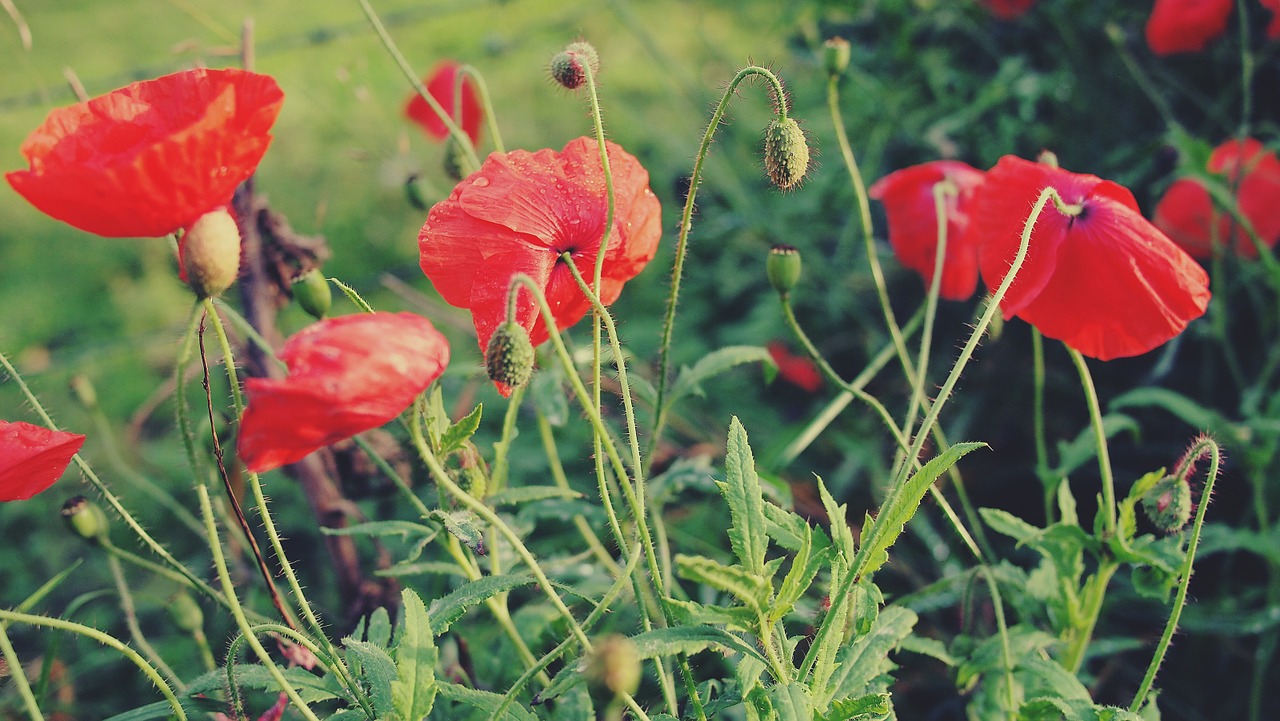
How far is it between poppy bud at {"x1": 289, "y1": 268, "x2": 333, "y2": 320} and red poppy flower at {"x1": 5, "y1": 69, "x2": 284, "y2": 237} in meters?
0.21

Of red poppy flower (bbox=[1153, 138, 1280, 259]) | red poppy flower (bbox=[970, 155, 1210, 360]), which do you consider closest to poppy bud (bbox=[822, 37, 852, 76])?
red poppy flower (bbox=[970, 155, 1210, 360])

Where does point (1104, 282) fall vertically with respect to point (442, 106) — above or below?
above

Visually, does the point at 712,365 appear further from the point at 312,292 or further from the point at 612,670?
the point at 612,670

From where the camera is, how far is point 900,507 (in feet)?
2.69

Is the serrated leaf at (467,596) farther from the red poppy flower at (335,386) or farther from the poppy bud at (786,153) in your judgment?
the poppy bud at (786,153)

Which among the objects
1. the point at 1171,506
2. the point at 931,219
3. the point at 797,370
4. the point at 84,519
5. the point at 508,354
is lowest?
the point at 797,370

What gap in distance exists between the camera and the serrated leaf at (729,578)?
2.34 ft

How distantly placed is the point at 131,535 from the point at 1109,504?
75.3 inches

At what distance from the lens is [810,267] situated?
→ 225 centimetres

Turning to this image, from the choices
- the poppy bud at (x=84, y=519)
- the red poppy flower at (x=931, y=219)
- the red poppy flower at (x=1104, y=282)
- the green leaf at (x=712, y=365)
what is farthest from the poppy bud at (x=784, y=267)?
the poppy bud at (x=84, y=519)

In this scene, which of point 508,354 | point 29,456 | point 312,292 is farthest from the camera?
point 312,292

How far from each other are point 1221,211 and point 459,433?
4.35 ft

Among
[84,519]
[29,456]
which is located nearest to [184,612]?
[84,519]

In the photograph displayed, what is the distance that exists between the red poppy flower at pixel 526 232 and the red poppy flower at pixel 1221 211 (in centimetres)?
100
